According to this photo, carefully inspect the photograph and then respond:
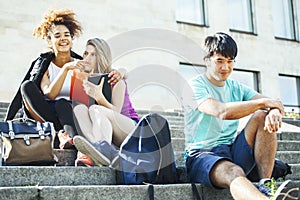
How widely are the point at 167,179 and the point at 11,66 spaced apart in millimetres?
8092

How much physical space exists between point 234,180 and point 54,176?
4.05 feet

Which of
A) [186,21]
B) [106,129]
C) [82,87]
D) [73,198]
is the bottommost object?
[73,198]

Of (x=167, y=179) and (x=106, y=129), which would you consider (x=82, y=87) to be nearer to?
(x=106, y=129)

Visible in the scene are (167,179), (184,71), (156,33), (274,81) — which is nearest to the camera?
(167,179)

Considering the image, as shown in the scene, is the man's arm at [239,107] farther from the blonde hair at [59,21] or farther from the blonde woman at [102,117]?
the blonde hair at [59,21]

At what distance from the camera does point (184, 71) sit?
14469 mm

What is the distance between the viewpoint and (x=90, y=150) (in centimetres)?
433

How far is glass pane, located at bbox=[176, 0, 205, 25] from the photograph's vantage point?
14828 mm

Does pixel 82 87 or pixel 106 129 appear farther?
pixel 82 87

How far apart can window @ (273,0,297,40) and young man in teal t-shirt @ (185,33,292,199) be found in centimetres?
1271

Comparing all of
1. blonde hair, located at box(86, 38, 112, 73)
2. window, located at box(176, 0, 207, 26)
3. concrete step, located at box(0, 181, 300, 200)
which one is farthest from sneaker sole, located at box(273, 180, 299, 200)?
window, located at box(176, 0, 207, 26)

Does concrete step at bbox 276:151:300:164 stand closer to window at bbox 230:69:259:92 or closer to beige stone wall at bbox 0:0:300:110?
beige stone wall at bbox 0:0:300:110

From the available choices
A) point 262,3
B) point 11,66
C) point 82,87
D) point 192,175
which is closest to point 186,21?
point 262,3

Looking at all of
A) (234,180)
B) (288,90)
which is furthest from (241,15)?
(234,180)
